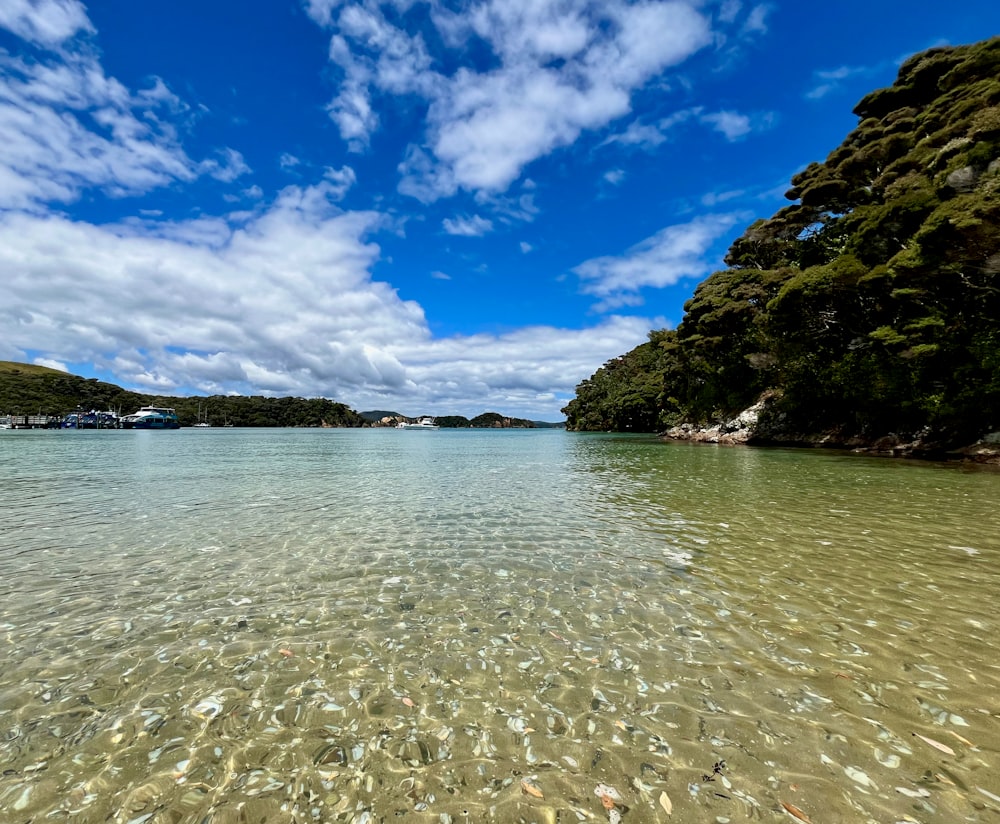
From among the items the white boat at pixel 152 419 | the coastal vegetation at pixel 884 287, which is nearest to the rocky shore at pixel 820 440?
the coastal vegetation at pixel 884 287

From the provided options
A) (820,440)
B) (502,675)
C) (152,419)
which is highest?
(152,419)

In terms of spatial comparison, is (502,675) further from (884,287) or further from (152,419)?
(152,419)

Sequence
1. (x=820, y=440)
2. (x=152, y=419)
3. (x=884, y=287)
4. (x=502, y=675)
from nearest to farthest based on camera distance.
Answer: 1. (x=502, y=675)
2. (x=884, y=287)
3. (x=820, y=440)
4. (x=152, y=419)

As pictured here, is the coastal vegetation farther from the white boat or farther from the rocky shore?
the white boat

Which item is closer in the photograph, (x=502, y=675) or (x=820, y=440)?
(x=502, y=675)

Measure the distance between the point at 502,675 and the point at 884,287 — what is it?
41568mm

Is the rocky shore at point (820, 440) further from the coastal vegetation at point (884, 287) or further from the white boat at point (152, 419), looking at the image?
the white boat at point (152, 419)

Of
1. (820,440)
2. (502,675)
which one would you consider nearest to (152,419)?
(820,440)

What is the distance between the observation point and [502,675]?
17.7 feet

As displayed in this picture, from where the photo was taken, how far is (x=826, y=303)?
129 ft

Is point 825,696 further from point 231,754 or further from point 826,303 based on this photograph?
A: point 826,303

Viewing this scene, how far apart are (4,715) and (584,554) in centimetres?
909

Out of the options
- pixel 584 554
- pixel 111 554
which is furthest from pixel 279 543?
pixel 584 554

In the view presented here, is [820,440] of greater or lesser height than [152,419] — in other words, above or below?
below
